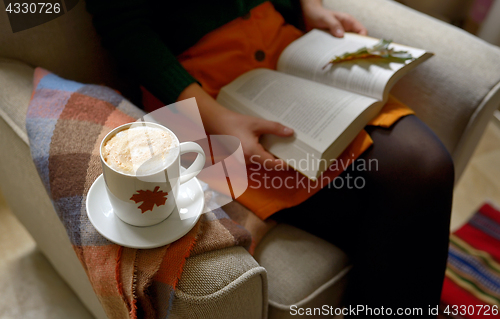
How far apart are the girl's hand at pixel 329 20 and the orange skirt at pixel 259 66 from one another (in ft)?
0.29

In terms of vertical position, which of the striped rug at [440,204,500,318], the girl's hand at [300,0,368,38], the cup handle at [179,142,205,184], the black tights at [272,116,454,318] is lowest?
the striped rug at [440,204,500,318]

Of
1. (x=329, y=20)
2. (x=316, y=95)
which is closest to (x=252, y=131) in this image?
(x=316, y=95)

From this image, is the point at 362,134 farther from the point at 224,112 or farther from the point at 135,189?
the point at 135,189

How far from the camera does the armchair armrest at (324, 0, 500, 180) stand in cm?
69

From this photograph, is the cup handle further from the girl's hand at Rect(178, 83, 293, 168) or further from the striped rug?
the striped rug

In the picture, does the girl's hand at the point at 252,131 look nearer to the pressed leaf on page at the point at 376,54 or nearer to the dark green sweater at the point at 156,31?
the dark green sweater at the point at 156,31

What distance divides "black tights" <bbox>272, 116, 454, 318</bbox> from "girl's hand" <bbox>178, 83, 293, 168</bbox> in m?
0.11

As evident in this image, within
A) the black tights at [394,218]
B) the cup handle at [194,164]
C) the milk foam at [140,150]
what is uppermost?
the milk foam at [140,150]

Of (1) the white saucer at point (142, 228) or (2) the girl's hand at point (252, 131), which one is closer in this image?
(1) the white saucer at point (142, 228)

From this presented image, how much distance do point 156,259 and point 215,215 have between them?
9 centimetres

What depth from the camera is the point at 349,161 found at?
24.0 inches

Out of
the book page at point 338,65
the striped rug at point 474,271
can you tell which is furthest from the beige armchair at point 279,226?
the striped rug at point 474,271

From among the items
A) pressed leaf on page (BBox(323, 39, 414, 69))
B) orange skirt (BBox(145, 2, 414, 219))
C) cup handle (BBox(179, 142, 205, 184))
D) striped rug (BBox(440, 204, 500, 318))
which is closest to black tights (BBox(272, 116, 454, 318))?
orange skirt (BBox(145, 2, 414, 219))

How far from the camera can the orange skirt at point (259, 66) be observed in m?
0.58
